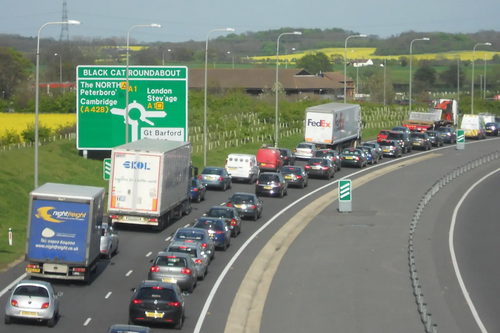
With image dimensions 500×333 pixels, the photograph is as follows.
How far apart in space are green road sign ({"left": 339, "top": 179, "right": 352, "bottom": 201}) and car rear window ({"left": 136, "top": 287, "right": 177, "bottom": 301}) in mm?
20111

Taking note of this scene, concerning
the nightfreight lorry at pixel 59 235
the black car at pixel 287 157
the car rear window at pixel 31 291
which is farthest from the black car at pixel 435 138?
the car rear window at pixel 31 291

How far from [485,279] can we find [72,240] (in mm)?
13508

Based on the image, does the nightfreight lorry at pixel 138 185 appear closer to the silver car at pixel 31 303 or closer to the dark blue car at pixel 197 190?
the dark blue car at pixel 197 190

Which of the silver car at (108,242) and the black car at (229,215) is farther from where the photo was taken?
the black car at (229,215)

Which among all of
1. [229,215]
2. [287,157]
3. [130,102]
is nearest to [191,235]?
[229,215]

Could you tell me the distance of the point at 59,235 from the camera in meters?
24.6

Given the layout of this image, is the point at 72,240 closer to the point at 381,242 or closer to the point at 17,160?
the point at 381,242

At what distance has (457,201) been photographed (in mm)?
46188

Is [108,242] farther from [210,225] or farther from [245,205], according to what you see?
[245,205]

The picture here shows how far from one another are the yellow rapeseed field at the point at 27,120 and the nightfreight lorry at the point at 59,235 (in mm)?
45561

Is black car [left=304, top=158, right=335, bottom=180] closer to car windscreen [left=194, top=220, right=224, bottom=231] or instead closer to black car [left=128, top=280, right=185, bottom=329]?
car windscreen [left=194, top=220, right=224, bottom=231]

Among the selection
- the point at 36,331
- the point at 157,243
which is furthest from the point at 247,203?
the point at 36,331

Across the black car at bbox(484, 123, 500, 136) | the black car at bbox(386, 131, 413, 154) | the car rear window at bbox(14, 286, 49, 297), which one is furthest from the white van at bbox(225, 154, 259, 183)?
the black car at bbox(484, 123, 500, 136)

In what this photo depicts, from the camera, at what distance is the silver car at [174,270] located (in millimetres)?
24250
